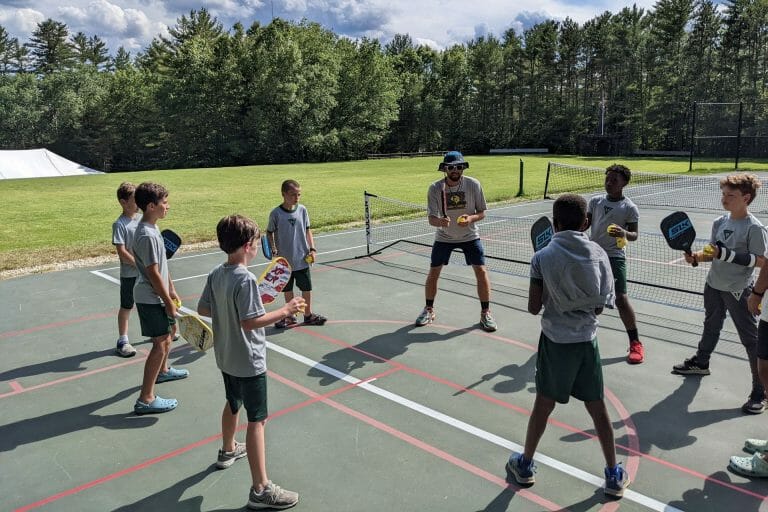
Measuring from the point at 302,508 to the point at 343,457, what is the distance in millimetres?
691

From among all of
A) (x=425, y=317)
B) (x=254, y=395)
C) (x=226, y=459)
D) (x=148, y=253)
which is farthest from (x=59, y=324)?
(x=254, y=395)

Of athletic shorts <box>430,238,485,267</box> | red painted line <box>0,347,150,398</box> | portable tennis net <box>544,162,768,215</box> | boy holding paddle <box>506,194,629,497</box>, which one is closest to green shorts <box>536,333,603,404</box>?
boy holding paddle <box>506,194,629,497</box>

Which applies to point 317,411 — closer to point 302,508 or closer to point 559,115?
point 302,508

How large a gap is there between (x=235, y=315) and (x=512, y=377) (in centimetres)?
347

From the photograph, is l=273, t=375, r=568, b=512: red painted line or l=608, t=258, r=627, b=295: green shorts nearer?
l=273, t=375, r=568, b=512: red painted line

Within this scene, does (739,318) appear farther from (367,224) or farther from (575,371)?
(367,224)

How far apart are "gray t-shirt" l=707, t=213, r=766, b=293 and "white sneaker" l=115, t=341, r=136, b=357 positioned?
6595 mm

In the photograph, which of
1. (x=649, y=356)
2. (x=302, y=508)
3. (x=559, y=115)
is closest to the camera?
(x=302, y=508)

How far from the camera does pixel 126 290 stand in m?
6.80

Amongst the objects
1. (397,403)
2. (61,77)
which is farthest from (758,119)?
(61,77)

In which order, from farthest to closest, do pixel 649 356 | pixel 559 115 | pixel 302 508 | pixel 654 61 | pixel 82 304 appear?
pixel 559 115 < pixel 654 61 < pixel 82 304 < pixel 649 356 < pixel 302 508

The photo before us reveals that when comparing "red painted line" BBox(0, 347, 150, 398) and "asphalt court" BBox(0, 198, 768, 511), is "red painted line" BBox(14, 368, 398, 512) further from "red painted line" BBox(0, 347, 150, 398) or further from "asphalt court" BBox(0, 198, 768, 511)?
"red painted line" BBox(0, 347, 150, 398)

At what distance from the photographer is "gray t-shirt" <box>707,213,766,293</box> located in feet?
16.6

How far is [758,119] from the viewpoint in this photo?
1870 inches
